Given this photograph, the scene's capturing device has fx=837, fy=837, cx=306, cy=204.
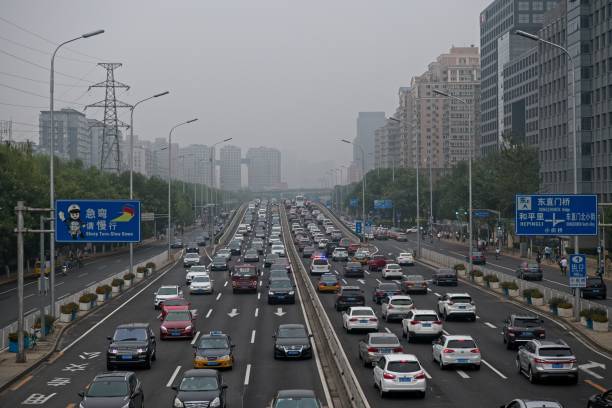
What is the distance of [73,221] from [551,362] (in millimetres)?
23914

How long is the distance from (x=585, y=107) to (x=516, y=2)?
8508cm

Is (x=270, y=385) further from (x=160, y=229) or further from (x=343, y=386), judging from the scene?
(x=160, y=229)

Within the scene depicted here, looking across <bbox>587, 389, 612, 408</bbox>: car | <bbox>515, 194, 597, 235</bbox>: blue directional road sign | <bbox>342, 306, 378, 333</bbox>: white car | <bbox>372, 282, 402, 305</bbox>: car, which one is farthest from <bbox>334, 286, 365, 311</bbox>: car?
<bbox>587, 389, 612, 408</bbox>: car

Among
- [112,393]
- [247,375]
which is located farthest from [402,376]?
[112,393]

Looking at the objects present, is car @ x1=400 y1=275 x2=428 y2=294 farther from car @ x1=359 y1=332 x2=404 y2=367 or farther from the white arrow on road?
car @ x1=359 y1=332 x2=404 y2=367

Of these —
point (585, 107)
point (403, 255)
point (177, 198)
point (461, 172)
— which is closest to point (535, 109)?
point (461, 172)

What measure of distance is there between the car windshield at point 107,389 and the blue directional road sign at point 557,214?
26.0 meters

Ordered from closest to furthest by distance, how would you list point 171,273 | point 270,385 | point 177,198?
point 270,385
point 171,273
point 177,198

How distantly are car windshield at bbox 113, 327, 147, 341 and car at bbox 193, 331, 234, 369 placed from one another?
2419mm

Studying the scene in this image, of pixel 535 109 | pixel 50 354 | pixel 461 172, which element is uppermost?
pixel 535 109

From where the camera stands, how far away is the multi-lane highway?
2705cm

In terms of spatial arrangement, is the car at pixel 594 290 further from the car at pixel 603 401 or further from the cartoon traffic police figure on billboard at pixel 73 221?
the car at pixel 603 401

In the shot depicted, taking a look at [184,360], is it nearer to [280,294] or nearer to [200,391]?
[200,391]

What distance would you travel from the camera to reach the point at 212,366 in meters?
30.3
